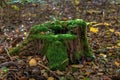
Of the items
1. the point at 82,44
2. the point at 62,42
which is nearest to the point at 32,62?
the point at 62,42

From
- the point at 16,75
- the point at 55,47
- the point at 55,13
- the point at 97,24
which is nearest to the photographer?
the point at 16,75

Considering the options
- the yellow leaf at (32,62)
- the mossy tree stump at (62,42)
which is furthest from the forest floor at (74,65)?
the mossy tree stump at (62,42)

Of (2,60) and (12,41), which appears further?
(12,41)

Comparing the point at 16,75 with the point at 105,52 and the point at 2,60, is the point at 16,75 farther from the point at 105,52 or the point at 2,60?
the point at 105,52

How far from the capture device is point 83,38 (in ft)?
15.3

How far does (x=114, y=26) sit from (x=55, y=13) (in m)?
2.07

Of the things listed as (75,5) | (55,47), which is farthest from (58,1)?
(55,47)

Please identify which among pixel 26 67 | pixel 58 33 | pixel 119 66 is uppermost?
pixel 58 33

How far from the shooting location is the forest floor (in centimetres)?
404

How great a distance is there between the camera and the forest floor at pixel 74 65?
4043mm

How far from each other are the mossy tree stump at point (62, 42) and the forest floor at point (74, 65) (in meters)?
0.13

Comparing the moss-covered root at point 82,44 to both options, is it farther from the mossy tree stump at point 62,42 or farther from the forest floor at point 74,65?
the forest floor at point 74,65

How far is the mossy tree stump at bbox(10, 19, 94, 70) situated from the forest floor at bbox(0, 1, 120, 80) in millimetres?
126

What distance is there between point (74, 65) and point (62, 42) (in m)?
0.44
